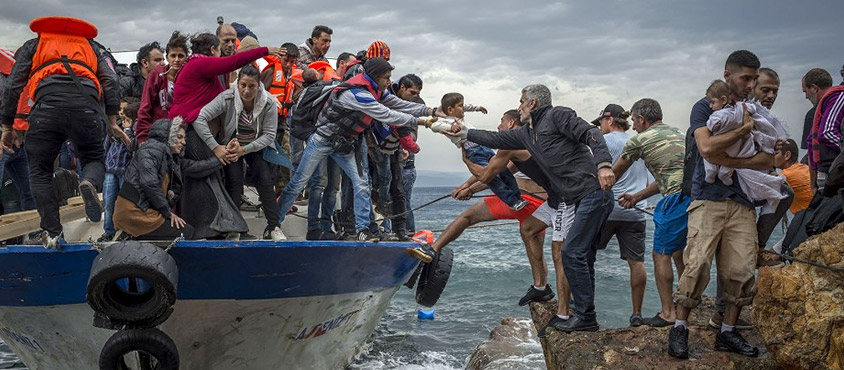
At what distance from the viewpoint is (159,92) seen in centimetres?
744

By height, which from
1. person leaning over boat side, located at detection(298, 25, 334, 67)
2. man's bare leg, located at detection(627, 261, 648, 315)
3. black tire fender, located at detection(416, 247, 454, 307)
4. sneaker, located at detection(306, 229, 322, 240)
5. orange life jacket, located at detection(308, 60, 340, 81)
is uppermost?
person leaning over boat side, located at detection(298, 25, 334, 67)

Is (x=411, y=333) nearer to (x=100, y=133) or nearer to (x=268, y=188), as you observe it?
(x=268, y=188)

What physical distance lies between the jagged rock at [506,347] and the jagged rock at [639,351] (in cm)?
330

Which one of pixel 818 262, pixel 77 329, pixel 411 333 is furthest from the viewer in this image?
pixel 411 333

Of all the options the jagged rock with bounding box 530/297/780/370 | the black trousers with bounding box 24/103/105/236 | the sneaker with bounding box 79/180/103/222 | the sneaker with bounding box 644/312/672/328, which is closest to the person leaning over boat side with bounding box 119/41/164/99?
the sneaker with bounding box 79/180/103/222

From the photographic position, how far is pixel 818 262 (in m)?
5.47

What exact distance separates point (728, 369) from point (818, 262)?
3.36ft

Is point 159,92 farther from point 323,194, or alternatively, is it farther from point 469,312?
point 469,312

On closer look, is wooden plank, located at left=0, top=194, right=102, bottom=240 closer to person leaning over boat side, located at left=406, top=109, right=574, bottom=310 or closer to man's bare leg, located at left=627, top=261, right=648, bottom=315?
person leaning over boat side, located at left=406, top=109, right=574, bottom=310

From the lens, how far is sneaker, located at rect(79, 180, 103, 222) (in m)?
7.44

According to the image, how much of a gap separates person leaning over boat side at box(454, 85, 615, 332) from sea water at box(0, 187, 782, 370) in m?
3.29

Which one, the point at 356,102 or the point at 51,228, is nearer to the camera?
the point at 51,228

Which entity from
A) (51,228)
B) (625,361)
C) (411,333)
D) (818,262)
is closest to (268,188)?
(51,228)

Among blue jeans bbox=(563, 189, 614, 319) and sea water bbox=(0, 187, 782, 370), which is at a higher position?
blue jeans bbox=(563, 189, 614, 319)
